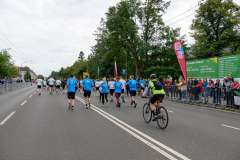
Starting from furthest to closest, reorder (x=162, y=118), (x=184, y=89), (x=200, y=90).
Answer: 1. (x=184, y=89)
2. (x=200, y=90)
3. (x=162, y=118)

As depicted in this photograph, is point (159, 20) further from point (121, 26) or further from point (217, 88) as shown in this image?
point (217, 88)

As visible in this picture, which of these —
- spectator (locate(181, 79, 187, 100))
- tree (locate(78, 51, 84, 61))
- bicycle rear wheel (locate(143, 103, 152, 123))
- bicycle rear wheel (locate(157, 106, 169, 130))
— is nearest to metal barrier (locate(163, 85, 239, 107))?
spectator (locate(181, 79, 187, 100))

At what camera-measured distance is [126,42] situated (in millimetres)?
34250

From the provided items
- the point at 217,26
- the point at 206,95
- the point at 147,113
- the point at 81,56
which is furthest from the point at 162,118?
the point at 81,56

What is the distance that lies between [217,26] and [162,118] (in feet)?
101

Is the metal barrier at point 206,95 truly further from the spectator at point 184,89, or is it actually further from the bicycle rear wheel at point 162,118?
the bicycle rear wheel at point 162,118

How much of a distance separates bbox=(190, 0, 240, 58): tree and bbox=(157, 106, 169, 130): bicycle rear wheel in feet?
90.4

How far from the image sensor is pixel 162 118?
20.7 ft

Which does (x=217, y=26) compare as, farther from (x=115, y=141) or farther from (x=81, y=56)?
(x=81, y=56)

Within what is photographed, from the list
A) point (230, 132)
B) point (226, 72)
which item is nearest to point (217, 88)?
point (226, 72)

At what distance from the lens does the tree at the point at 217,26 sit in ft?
101

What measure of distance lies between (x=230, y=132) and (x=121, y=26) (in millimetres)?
30950

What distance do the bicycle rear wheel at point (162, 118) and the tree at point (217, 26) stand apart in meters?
27.6

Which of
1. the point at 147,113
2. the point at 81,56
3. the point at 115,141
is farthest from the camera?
the point at 81,56
